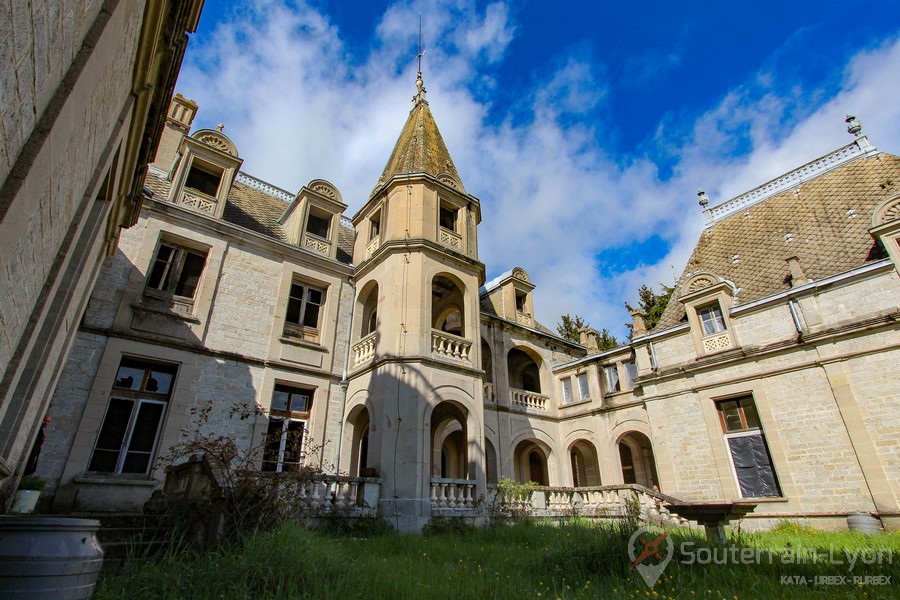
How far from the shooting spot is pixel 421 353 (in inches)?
458

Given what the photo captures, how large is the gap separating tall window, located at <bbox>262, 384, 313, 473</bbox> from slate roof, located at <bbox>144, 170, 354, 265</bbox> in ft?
15.0

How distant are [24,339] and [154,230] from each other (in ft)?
26.4

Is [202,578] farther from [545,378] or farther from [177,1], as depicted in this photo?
[545,378]

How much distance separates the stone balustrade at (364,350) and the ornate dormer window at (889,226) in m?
13.7

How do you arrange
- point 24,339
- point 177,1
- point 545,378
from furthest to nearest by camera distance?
point 545,378 → point 177,1 → point 24,339

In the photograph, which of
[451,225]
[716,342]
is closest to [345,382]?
[451,225]

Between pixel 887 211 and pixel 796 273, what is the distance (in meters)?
2.48

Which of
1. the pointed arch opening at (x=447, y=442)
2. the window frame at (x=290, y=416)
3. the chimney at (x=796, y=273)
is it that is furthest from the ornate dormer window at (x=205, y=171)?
the chimney at (x=796, y=273)

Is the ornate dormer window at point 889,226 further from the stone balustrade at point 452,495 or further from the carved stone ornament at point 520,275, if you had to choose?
the stone balustrade at point 452,495

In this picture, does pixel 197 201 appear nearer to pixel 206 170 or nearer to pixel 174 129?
pixel 206 170

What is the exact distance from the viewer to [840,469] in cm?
1098

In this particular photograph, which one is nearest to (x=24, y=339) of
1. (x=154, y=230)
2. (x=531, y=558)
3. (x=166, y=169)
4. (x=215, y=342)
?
(x=531, y=558)

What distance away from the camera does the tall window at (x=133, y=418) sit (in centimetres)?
920

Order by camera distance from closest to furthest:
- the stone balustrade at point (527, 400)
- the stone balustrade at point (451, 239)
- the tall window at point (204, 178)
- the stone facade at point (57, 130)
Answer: the stone facade at point (57, 130)
the tall window at point (204, 178)
the stone balustrade at point (451, 239)
the stone balustrade at point (527, 400)
